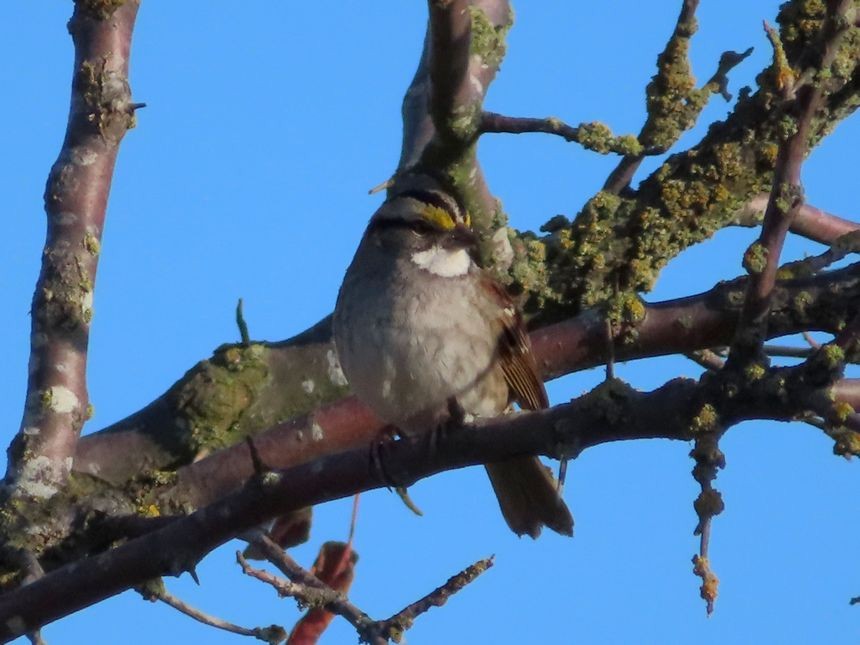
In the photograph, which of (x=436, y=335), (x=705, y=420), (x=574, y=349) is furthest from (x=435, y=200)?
(x=705, y=420)

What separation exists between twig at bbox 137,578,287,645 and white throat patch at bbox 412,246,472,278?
1878 millimetres

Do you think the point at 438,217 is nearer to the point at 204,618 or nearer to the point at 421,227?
the point at 421,227

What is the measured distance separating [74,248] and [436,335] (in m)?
1.24

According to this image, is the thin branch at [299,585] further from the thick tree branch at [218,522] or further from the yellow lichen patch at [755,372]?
the yellow lichen patch at [755,372]

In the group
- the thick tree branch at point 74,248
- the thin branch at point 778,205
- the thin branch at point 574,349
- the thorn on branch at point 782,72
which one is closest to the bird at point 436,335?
the thin branch at point 574,349

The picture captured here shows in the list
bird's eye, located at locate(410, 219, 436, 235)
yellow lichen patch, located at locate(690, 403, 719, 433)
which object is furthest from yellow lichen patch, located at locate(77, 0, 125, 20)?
yellow lichen patch, located at locate(690, 403, 719, 433)

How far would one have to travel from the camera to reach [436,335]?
5.21 m

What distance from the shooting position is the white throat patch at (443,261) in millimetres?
5516

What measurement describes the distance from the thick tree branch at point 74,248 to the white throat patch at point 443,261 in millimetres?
1210

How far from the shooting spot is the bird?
16.9ft

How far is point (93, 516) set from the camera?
441 centimetres

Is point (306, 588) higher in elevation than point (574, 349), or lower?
lower

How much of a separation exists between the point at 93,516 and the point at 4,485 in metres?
0.46

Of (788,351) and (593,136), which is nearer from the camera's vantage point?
(593,136)
